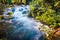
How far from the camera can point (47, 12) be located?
29.5ft

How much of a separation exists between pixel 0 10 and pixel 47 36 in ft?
16.9

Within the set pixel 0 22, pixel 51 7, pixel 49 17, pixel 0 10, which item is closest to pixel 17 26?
pixel 0 22

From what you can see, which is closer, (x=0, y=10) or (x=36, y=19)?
(x=36, y=19)

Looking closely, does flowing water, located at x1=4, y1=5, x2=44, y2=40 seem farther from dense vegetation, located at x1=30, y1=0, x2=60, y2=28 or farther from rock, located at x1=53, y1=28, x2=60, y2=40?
rock, located at x1=53, y1=28, x2=60, y2=40

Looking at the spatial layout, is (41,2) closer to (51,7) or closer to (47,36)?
(51,7)

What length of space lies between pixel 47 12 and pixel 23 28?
1.85 meters

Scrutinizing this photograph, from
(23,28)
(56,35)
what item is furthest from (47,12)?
(56,35)

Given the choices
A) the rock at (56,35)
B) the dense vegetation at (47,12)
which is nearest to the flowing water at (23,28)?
the dense vegetation at (47,12)

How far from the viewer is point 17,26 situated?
8.51 m

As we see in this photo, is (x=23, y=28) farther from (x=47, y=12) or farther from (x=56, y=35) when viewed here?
(x=56, y=35)

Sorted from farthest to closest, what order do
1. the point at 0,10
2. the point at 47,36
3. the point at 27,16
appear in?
the point at 0,10 → the point at 27,16 → the point at 47,36

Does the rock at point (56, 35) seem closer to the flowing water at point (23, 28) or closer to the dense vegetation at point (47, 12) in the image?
the dense vegetation at point (47, 12)

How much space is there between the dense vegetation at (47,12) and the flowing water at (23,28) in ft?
1.70

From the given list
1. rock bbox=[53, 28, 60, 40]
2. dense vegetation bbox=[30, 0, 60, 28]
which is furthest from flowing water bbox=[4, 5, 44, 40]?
rock bbox=[53, 28, 60, 40]
